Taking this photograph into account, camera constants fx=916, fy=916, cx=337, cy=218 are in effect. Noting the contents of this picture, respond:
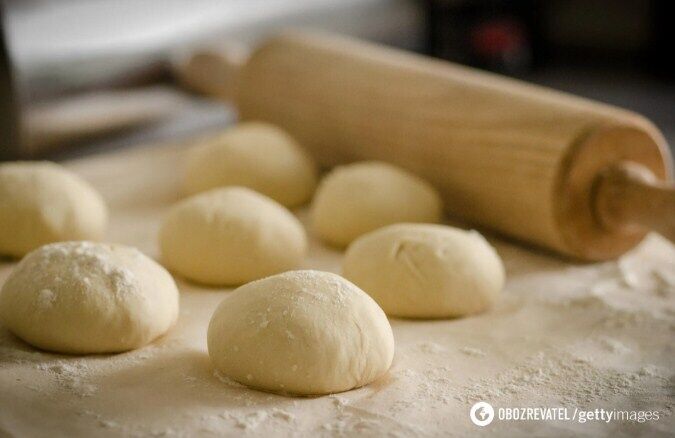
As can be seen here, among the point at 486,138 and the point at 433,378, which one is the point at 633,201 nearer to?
the point at 486,138

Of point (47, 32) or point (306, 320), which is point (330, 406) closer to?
point (306, 320)

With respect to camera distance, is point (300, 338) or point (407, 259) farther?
point (407, 259)

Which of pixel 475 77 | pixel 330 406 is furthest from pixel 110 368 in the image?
pixel 475 77

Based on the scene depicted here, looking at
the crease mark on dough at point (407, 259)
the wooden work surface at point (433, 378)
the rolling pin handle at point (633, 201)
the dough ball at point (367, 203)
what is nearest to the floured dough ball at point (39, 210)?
the wooden work surface at point (433, 378)

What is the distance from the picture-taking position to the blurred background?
2.69m

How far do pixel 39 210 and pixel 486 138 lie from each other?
3.28 ft

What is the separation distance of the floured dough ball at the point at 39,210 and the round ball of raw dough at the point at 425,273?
0.59 m

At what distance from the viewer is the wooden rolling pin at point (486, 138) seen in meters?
1.96

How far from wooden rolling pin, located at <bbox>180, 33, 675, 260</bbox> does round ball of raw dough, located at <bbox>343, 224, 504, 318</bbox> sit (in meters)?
0.31

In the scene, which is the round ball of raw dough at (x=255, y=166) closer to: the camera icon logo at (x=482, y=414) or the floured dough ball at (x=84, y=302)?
the floured dough ball at (x=84, y=302)

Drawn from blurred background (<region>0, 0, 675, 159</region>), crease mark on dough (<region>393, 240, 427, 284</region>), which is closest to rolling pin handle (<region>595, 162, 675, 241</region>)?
crease mark on dough (<region>393, 240, 427, 284</region>)

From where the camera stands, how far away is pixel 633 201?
76.5 inches

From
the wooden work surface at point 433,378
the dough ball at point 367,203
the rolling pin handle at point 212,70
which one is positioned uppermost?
the rolling pin handle at point 212,70

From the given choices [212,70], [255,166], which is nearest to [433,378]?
[255,166]
